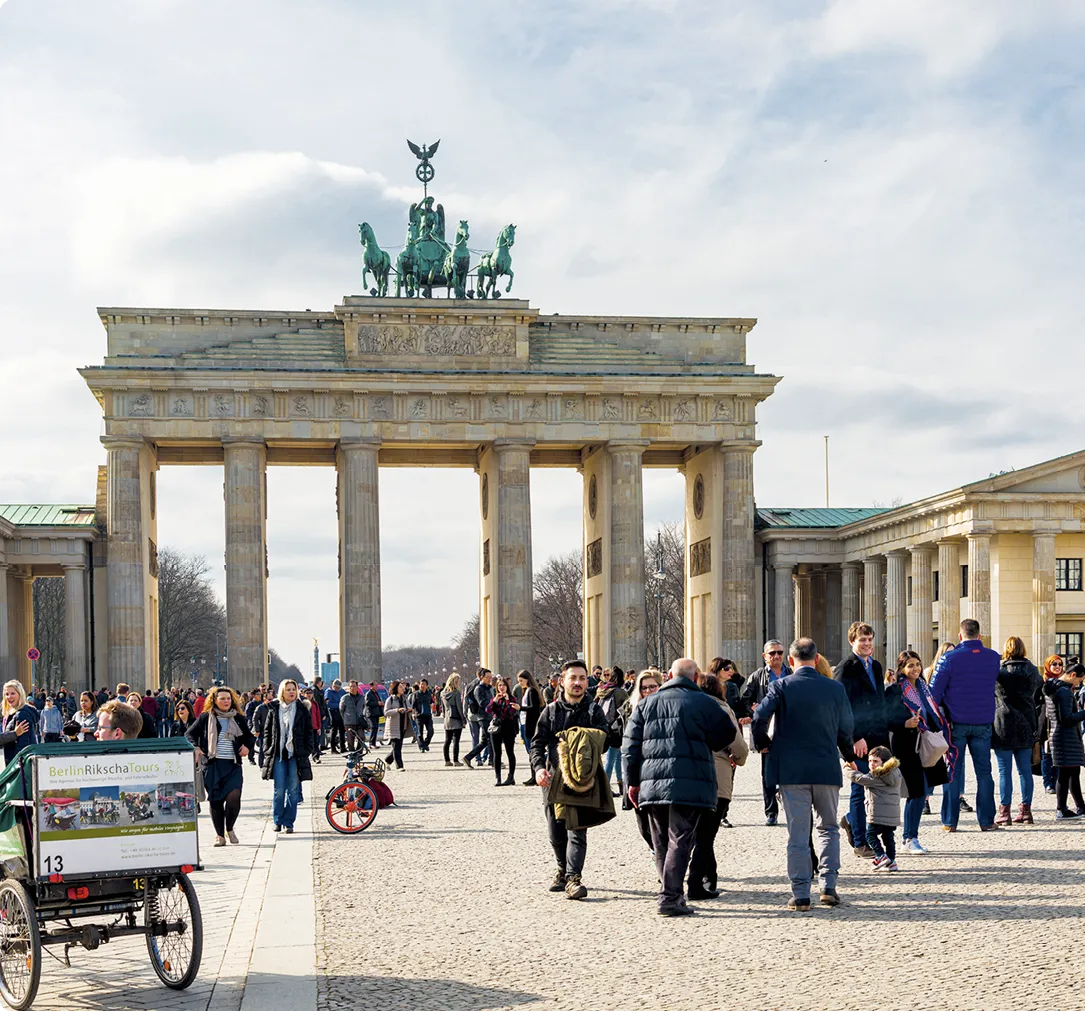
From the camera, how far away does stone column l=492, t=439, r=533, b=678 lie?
201 ft

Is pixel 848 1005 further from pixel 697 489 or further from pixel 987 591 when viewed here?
pixel 697 489

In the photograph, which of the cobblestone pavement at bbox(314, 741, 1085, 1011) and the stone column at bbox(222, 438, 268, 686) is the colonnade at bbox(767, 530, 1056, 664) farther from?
the cobblestone pavement at bbox(314, 741, 1085, 1011)

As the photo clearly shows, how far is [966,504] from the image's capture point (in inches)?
2111

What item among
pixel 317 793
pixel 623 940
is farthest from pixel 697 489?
pixel 623 940

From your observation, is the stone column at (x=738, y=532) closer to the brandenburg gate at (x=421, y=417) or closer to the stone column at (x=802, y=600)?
the brandenburg gate at (x=421, y=417)

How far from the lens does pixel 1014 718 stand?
18000mm

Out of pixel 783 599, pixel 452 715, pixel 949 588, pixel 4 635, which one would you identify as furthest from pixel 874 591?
pixel 452 715

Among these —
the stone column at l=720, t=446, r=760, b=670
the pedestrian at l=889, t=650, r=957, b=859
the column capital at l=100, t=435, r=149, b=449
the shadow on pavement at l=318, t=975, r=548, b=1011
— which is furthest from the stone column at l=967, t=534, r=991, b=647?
the shadow on pavement at l=318, t=975, r=548, b=1011

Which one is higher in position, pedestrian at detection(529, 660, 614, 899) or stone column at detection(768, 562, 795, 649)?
stone column at detection(768, 562, 795, 649)

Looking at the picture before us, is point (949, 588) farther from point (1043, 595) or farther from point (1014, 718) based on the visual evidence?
point (1014, 718)

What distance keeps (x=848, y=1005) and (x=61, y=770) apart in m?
4.99

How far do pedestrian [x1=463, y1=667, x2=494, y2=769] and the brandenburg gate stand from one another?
2779cm

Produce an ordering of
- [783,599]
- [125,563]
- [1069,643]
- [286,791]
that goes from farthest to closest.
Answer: [783,599]
[125,563]
[1069,643]
[286,791]

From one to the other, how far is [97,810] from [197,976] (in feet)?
4.78
